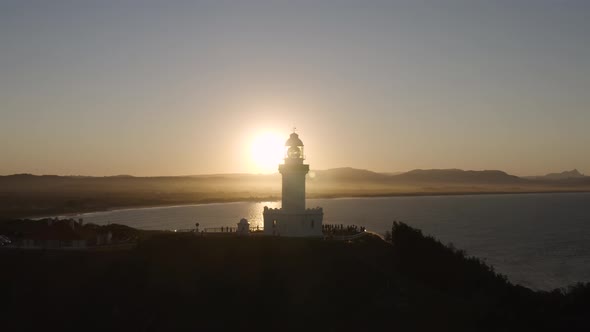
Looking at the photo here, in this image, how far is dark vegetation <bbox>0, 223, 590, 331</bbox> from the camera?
33.7 metres

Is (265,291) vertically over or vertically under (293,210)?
under

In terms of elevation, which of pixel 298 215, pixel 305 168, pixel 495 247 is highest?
pixel 305 168

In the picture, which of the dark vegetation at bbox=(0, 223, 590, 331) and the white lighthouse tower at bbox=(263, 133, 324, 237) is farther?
the white lighthouse tower at bbox=(263, 133, 324, 237)

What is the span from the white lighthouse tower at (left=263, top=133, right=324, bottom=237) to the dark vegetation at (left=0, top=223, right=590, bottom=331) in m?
3.21

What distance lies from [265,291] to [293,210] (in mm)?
11183

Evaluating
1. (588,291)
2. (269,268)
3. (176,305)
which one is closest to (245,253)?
(269,268)

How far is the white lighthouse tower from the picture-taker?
45469 mm

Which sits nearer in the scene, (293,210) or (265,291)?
(265,291)

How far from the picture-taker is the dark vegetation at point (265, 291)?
33656mm

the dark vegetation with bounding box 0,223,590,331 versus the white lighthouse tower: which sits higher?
the white lighthouse tower

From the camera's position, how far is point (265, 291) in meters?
35.9

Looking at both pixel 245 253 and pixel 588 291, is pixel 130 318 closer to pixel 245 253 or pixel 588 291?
pixel 245 253

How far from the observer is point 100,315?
3522 cm

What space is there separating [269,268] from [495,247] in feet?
186
